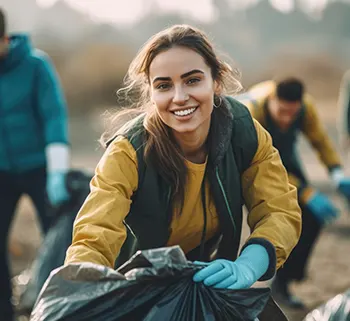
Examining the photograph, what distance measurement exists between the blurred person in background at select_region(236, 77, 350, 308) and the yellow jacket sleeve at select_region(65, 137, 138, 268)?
1893mm

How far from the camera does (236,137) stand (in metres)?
2.20

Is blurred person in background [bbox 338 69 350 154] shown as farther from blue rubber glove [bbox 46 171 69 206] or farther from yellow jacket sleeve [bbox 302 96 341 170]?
blue rubber glove [bbox 46 171 69 206]

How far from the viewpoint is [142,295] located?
6.14 ft

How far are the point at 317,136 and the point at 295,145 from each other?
0.45 feet

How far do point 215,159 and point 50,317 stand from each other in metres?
0.65

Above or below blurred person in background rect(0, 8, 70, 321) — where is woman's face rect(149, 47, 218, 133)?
above

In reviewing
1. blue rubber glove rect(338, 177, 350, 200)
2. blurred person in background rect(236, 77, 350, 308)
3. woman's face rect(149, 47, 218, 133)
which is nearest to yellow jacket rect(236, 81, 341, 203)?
blurred person in background rect(236, 77, 350, 308)

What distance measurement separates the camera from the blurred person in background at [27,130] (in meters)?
3.62

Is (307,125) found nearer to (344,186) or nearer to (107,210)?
(344,186)

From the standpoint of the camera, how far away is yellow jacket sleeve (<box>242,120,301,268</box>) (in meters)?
2.16

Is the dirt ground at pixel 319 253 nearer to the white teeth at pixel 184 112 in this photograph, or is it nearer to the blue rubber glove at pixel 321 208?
the blue rubber glove at pixel 321 208

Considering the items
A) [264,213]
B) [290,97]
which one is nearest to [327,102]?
[290,97]

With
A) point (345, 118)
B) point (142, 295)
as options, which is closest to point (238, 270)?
point (142, 295)

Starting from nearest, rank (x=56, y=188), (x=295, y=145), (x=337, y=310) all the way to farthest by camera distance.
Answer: (x=337, y=310), (x=56, y=188), (x=295, y=145)
